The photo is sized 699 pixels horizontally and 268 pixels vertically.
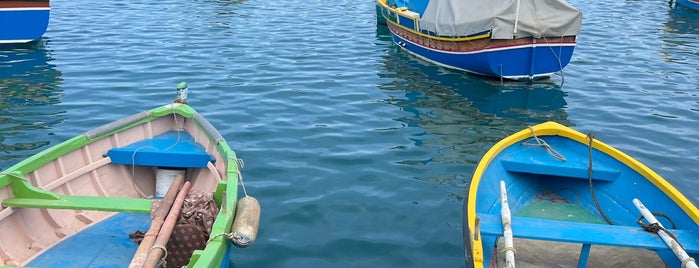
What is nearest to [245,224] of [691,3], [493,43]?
[493,43]

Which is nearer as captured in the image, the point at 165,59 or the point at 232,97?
the point at 232,97

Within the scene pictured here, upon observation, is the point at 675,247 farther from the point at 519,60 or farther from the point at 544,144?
the point at 519,60

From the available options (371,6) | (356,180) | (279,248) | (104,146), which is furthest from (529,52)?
(371,6)

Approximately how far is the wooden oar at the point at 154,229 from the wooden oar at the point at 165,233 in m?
0.05

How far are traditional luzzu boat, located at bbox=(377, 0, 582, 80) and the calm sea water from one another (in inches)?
19.8

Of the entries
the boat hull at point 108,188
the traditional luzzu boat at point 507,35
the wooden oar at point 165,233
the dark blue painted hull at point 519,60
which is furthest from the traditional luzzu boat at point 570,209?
the dark blue painted hull at point 519,60

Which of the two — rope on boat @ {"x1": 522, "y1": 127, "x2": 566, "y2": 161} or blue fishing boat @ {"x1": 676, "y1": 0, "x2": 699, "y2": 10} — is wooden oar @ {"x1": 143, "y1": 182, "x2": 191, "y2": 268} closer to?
rope on boat @ {"x1": 522, "y1": 127, "x2": 566, "y2": 161}

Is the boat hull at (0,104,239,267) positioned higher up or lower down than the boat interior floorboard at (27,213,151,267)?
higher up

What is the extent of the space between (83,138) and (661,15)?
85.4 feet

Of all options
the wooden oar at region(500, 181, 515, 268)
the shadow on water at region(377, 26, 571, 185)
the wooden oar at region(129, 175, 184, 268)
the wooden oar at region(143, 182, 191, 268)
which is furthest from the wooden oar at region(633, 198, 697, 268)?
the wooden oar at region(129, 175, 184, 268)

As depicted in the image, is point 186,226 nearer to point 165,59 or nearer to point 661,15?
point 165,59

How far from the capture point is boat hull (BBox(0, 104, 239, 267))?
5.82 meters

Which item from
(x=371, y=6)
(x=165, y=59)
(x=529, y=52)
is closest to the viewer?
(x=529, y=52)

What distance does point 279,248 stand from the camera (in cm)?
707
